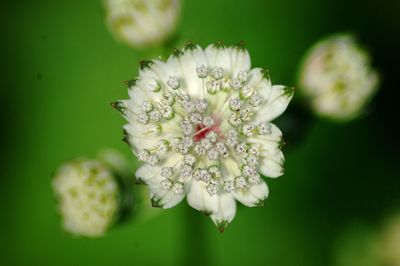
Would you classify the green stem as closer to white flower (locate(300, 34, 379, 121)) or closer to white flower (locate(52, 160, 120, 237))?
white flower (locate(52, 160, 120, 237))

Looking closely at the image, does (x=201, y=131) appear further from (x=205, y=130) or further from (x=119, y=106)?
(x=119, y=106)

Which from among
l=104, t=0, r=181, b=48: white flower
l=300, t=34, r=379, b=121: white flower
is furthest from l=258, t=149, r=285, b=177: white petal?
l=104, t=0, r=181, b=48: white flower

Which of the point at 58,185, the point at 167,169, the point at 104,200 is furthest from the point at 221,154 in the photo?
the point at 58,185

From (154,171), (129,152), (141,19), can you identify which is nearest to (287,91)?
(154,171)

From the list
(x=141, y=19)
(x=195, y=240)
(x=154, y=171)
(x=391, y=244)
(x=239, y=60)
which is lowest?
(x=391, y=244)

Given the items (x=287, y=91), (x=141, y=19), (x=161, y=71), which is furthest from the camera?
(x=141, y=19)

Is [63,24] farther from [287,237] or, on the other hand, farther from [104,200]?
[287,237]
